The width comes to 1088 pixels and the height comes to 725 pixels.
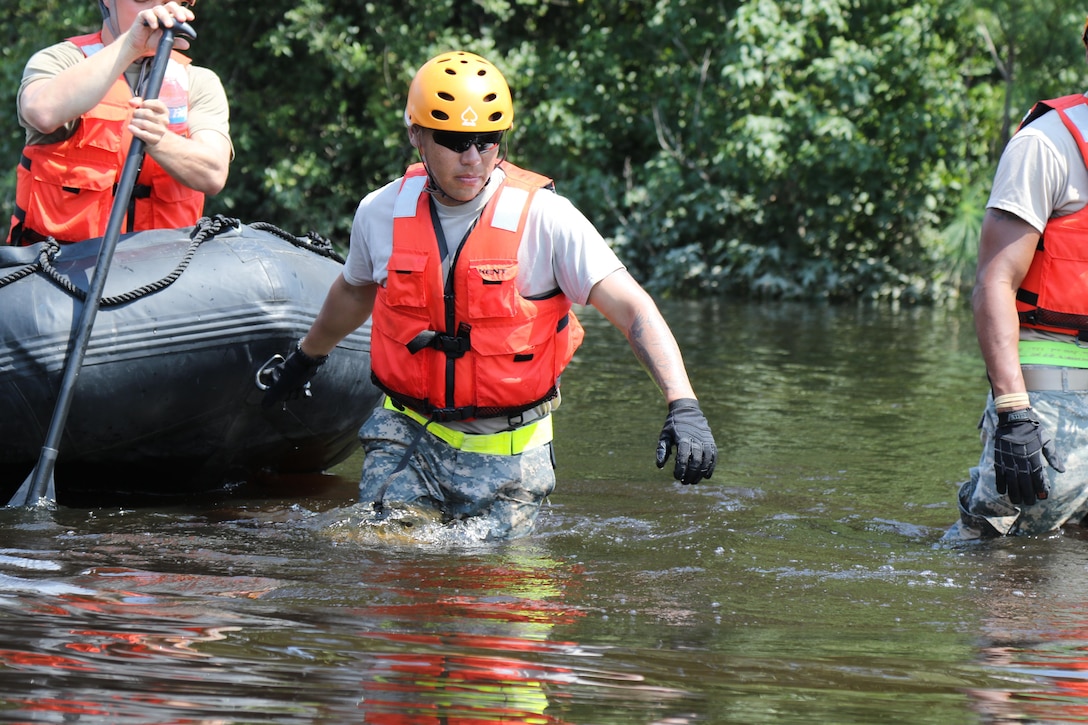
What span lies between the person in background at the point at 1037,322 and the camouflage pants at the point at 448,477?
4.61ft

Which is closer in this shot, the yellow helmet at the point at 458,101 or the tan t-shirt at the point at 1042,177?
the yellow helmet at the point at 458,101

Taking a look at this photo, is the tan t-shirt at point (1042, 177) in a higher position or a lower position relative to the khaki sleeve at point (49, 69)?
lower

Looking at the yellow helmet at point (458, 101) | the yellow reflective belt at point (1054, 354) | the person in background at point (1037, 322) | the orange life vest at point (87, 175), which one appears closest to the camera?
the yellow helmet at point (458, 101)

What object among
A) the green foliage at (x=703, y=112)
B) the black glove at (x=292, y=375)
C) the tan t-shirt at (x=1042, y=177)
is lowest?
the black glove at (x=292, y=375)

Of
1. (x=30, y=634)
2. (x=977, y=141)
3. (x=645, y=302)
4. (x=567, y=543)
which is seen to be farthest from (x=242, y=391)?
(x=977, y=141)

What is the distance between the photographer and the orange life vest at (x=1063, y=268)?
165 inches

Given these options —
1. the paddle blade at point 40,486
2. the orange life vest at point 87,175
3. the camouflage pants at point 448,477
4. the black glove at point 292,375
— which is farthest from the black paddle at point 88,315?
the camouflage pants at point 448,477

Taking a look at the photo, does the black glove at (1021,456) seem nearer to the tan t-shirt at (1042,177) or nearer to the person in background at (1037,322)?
the person in background at (1037,322)

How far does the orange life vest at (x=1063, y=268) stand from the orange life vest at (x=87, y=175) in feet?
9.95

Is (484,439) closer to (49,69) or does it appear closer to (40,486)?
(40,486)

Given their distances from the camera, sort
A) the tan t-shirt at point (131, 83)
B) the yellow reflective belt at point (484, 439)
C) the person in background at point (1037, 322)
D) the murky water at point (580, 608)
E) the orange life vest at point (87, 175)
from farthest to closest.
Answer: the orange life vest at point (87, 175), the tan t-shirt at point (131, 83), the yellow reflective belt at point (484, 439), the person in background at point (1037, 322), the murky water at point (580, 608)

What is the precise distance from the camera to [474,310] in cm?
419

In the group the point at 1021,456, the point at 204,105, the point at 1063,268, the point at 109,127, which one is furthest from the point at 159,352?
the point at 1063,268

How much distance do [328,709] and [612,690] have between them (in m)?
0.56
